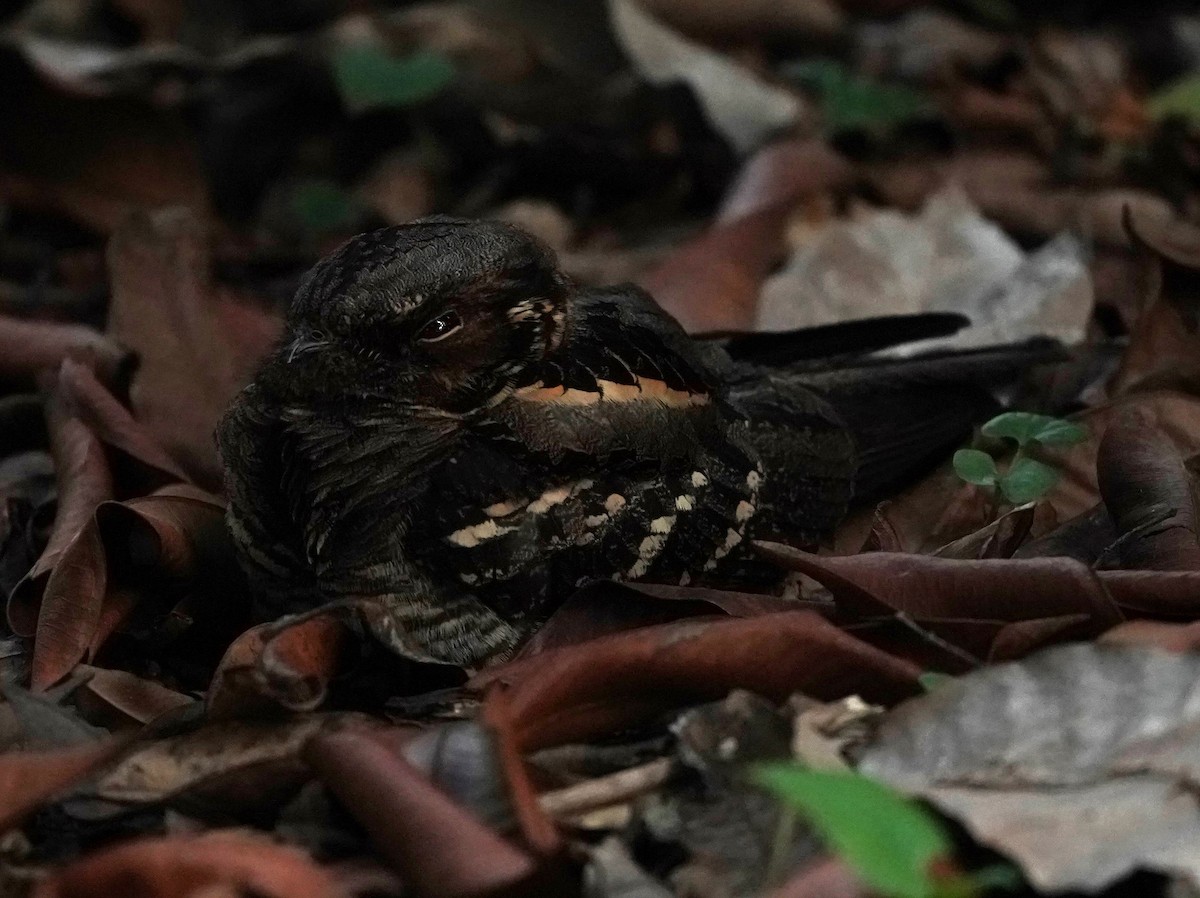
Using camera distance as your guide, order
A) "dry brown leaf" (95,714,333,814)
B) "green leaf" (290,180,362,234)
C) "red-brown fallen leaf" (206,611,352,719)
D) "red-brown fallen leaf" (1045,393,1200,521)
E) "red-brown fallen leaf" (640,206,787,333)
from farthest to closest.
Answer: "green leaf" (290,180,362,234) < "red-brown fallen leaf" (640,206,787,333) < "red-brown fallen leaf" (1045,393,1200,521) < "red-brown fallen leaf" (206,611,352,719) < "dry brown leaf" (95,714,333,814)

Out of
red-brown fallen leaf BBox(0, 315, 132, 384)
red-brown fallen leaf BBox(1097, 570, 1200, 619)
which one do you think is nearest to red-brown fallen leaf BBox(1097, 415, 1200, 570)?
red-brown fallen leaf BBox(1097, 570, 1200, 619)

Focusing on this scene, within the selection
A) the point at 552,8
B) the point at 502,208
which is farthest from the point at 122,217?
the point at 552,8

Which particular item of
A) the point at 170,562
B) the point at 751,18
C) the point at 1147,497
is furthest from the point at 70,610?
the point at 751,18

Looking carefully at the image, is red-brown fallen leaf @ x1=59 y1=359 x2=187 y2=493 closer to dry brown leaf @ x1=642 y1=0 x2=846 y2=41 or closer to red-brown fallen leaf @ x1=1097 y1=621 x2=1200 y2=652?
red-brown fallen leaf @ x1=1097 y1=621 x2=1200 y2=652

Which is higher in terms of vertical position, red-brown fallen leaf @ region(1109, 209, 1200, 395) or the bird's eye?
the bird's eye

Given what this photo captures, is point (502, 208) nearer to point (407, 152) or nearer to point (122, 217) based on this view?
point (407, 152)

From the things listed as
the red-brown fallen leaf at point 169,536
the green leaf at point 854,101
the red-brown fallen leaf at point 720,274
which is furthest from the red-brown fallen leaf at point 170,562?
the green leaf at point 854,101
